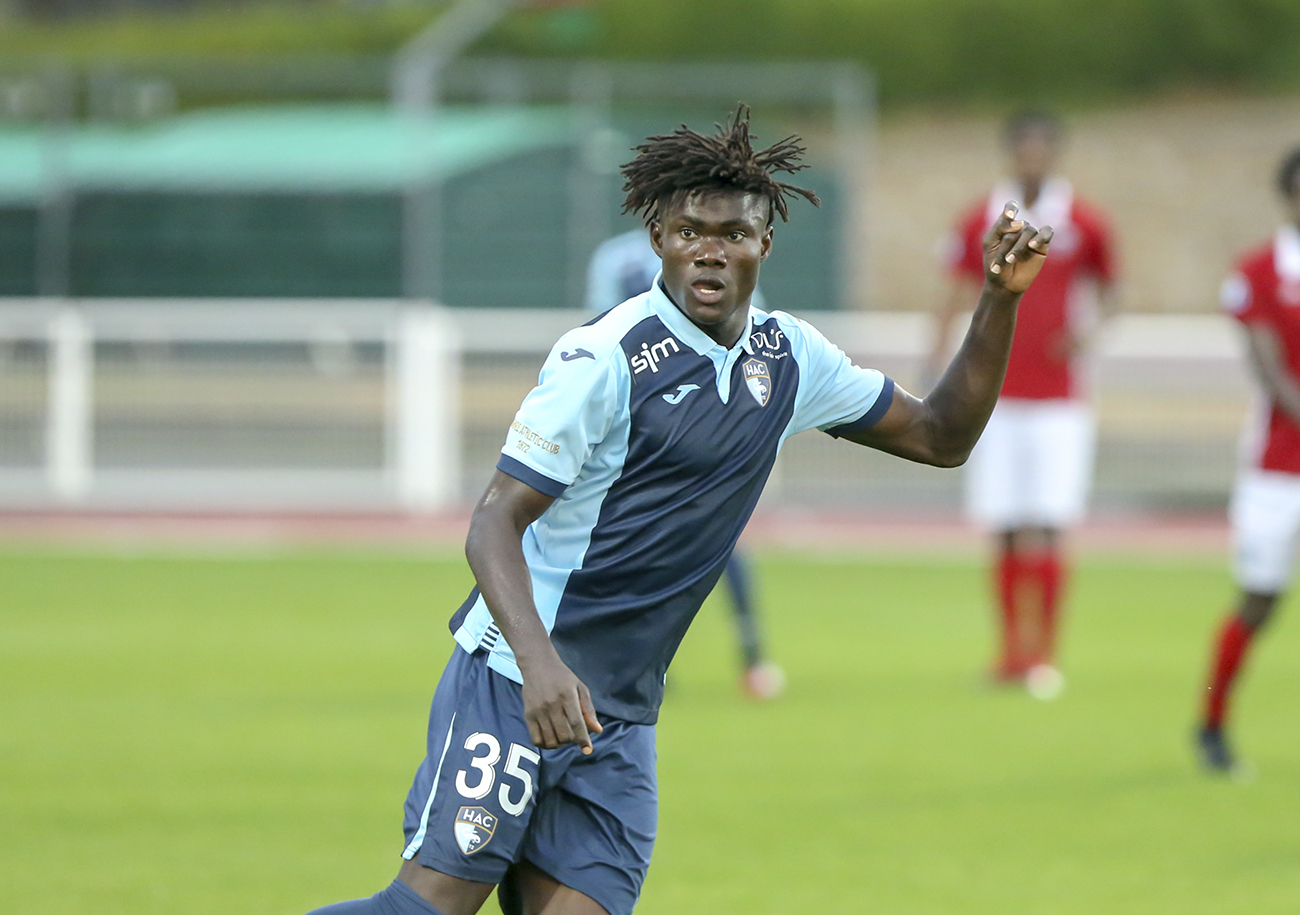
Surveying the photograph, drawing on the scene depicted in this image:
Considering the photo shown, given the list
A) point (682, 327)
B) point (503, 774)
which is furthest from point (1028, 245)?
point (503, 774)

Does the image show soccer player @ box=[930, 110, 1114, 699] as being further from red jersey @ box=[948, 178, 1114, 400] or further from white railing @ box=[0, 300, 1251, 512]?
white railing @ box=[0, 300, 1251, 512]

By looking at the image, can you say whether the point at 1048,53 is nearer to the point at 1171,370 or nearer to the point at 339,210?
the point at 339,210

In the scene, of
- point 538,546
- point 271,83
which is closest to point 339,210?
point 271,83

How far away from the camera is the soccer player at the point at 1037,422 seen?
9.24m

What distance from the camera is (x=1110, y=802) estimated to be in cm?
686

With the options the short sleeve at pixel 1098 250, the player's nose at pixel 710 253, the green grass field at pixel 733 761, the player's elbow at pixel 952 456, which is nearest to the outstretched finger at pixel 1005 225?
the player's elbow at pixel 952 456

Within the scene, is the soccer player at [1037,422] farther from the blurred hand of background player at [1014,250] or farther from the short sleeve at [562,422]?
the short sleeve at [562,422]

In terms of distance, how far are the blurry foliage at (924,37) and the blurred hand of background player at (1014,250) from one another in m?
31.3

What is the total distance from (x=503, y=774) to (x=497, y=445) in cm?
1331

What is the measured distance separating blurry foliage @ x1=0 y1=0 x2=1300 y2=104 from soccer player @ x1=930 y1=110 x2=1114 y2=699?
26.1 m

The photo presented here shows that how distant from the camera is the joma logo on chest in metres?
3.76

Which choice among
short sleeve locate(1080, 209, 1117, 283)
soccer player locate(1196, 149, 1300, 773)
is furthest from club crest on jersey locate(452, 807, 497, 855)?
short sleeve locate(1080, 209, 1117, 283)

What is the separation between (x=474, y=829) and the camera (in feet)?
12.0

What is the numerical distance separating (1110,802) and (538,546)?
145 inches
